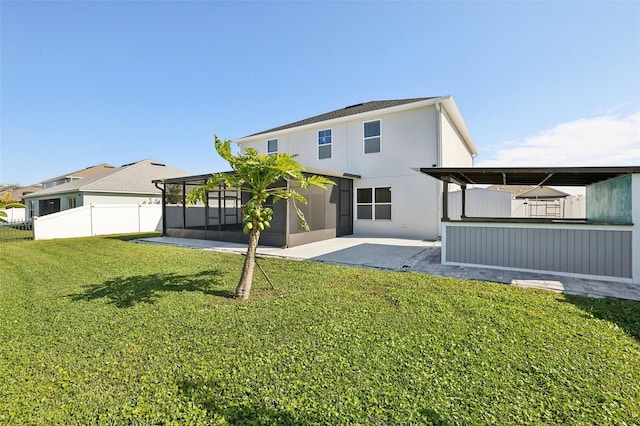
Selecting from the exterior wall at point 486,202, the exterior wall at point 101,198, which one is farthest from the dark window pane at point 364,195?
the exterior wall at point 101,198

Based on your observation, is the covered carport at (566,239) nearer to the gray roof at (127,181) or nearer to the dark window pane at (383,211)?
the dark window pane at (383,211)

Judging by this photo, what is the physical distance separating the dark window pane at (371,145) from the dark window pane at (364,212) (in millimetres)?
2488

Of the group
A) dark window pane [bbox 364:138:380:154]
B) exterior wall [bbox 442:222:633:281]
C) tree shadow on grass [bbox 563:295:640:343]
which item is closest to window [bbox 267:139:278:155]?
dark window pane [bbox 364:138:380:154]

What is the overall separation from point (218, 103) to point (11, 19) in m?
Answer: 8.00

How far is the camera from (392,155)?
11.9 metres

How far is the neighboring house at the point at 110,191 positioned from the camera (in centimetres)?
1816

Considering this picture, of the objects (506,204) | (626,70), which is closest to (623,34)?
(626,70)

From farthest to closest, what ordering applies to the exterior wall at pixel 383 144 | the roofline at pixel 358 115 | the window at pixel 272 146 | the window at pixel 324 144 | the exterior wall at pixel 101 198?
the exterior wall at pixel 101 198, the window at pixel 272 146, the window at pixel 324 144, the exterior wall at pixel 383 144, the roofline at pixel 358 115

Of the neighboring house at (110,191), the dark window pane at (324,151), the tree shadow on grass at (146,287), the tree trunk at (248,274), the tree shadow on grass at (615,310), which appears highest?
the dark window pane at (324,151)

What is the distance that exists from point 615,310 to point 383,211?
8485 millimetres

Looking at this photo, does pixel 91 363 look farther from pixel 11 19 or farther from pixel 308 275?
pixel 11 19

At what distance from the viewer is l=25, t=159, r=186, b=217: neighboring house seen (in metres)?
18.2

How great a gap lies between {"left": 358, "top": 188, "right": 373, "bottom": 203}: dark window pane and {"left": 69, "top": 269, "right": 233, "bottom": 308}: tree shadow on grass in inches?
315

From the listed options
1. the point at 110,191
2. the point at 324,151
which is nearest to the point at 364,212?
the point at 324,151
